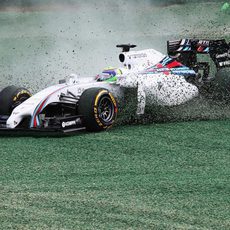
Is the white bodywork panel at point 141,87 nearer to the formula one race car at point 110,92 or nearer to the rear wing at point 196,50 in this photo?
the formula one race car at point 110,92

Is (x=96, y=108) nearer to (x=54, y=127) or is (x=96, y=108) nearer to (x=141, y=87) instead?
(x=54, y=127)

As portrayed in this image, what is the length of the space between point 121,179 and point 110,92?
11.3ft

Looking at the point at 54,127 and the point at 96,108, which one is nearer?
the point at 54,127

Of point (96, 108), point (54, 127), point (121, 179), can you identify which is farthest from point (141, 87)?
point (121, 179)

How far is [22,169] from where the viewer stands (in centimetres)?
715

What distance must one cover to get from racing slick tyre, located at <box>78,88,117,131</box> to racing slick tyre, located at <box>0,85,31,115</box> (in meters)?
1.12

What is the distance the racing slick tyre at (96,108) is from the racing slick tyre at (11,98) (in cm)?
112

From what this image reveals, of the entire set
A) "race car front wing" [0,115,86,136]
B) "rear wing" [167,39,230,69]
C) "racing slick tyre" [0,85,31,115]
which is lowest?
"race car front wing" [0,115,86,136]

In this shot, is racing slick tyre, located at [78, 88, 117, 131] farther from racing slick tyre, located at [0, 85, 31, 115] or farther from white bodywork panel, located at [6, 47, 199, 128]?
racing slick tyre, located at [0, 85, 31, 115]

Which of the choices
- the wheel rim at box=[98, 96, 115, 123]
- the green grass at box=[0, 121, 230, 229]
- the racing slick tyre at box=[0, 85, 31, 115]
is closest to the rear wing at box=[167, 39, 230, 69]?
the green grass at box=[0, 121, 230, 229]

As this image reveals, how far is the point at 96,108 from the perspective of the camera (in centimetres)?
916

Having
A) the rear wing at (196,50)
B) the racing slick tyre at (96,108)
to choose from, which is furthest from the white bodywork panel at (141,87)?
the rear wing at (196,50)

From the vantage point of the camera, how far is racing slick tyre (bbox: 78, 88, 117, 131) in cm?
912

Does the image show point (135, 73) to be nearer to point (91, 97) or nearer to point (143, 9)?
point (91, 97)
